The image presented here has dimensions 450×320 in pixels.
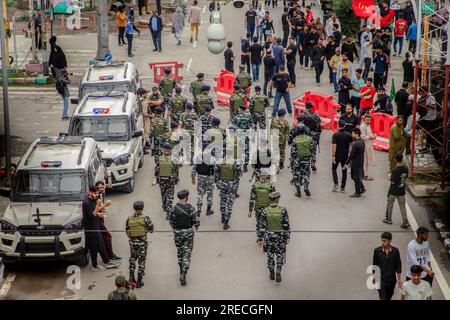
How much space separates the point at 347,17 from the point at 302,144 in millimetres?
17862

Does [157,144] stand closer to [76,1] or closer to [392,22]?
[392,22]

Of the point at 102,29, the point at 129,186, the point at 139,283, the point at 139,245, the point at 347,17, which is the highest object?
the point at 347,17

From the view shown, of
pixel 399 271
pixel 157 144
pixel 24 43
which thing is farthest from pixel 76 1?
pixel 399 271

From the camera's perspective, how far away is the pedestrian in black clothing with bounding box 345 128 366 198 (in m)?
21.8

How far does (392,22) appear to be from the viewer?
1497 inches

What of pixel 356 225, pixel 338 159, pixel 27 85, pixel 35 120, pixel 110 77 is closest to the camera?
pixel 356 225

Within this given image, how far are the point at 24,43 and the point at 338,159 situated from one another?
70.3 feet

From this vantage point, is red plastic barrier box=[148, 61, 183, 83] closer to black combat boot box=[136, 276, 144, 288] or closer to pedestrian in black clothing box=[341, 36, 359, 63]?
pedestrian in black clothing box=[341, 36, 359, 63]

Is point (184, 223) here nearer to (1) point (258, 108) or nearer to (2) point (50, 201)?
(2) point (50, 201)

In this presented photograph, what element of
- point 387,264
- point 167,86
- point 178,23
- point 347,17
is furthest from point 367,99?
point 178,23

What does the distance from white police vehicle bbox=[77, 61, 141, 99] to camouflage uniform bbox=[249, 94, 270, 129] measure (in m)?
3.62

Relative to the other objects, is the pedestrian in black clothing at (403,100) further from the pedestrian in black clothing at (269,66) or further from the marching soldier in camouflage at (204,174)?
the marching soldier in camouflage at (204,174)

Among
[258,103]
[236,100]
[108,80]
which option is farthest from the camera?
[108,80]

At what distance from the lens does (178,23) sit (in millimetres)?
39312
